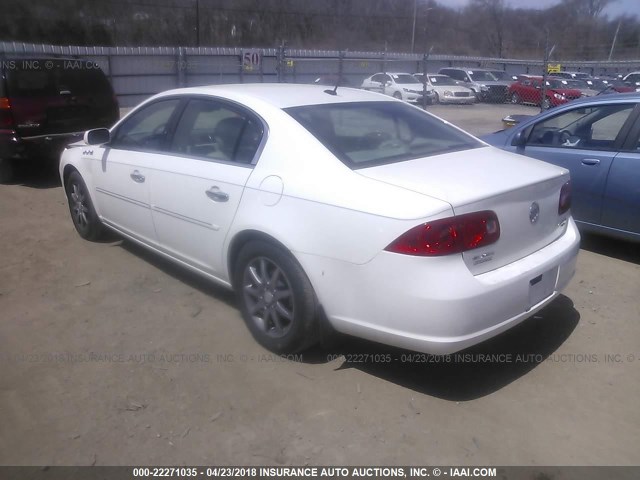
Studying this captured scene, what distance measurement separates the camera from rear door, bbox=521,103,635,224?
4.99 m

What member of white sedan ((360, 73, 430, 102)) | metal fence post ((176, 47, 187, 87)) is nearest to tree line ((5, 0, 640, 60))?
white sedan ((360, 73, 430, 102))

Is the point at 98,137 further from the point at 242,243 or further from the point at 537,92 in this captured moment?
the point at 537,92

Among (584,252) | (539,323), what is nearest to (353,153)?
(539,323)

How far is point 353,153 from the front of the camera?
336 cm

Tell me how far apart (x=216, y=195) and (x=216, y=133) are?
1.82 feet

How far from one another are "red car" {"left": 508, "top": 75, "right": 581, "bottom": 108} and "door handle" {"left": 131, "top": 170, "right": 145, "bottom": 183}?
19.8 meters

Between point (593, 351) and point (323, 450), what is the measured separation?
74.9 inches

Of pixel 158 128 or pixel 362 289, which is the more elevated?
pixel 158 128

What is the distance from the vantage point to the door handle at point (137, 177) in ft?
14.4

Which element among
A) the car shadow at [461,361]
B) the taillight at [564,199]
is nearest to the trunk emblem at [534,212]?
the taillight at [564,199]

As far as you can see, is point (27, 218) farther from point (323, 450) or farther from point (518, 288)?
point (518, 288)

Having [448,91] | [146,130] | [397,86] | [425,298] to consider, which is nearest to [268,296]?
[425,298]

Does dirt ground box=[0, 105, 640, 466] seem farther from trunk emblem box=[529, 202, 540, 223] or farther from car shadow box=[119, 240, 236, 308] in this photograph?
trunk emblem box=[529, 202, 540, 223]

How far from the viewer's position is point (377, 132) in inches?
148
